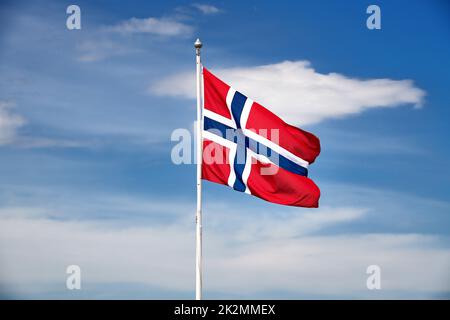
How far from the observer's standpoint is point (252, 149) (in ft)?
116

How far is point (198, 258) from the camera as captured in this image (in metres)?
33.7

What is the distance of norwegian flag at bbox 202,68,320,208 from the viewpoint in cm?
3438

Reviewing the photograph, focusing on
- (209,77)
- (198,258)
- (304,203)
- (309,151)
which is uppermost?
(209,77)

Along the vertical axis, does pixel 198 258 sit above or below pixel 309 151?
below

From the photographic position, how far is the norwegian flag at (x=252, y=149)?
34.4 meters
